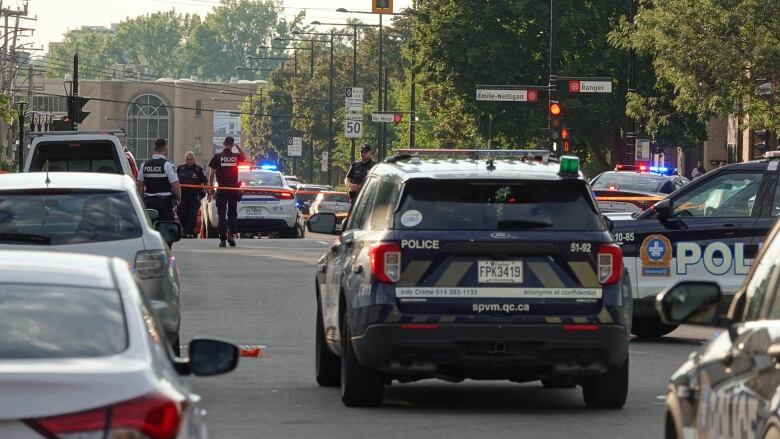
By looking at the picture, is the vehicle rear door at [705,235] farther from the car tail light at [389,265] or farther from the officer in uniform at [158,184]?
the officer in uniform at [158,184]

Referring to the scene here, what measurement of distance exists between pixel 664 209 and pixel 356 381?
6156 millimetres

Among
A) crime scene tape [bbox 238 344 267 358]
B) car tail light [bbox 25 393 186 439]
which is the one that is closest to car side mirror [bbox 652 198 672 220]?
crime scene tape [bbox 238 344 267 358]

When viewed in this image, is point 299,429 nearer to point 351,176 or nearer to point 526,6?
point 351,176

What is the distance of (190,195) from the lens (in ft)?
115

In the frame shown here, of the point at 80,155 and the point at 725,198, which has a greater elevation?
the point at 80,155

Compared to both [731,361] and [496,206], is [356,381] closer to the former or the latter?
[496,206]

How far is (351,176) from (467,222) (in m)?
19.2

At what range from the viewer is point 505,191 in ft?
38.9

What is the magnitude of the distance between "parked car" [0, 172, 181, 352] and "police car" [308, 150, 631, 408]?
1.85 metres

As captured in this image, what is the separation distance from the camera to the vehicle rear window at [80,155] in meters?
26.6

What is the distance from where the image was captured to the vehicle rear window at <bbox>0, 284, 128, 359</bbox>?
5.87 m

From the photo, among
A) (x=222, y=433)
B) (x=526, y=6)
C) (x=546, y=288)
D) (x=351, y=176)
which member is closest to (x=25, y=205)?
(x=222, y=433)

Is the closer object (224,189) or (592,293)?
(592,293)

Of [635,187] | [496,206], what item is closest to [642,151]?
[635,187]
